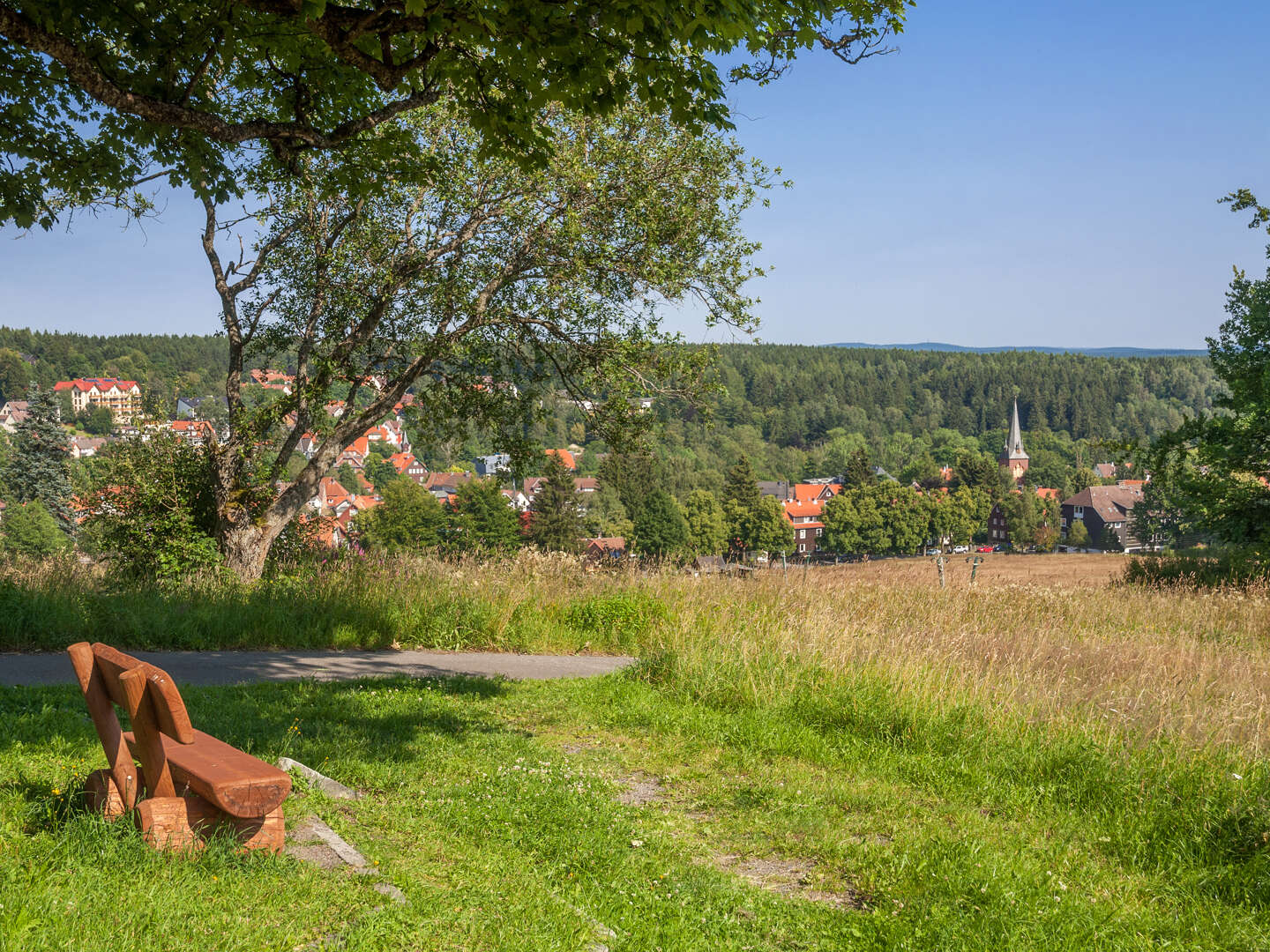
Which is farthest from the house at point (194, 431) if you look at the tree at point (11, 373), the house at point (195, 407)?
the tree at point (11, 373)

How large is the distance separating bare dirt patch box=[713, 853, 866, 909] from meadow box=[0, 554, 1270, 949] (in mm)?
18

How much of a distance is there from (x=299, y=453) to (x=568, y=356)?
5.59m

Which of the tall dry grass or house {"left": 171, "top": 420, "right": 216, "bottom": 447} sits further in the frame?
house {"left": 171, "top": 420, "right": 216, "bottom": 447}

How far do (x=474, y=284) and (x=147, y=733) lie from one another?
10664mm

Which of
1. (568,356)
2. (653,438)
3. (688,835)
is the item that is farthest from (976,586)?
(688,835)

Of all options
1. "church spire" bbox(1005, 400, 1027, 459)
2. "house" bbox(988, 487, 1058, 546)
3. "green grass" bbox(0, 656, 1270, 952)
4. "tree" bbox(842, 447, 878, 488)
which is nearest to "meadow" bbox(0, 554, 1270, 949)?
"green grass" bbox(0, 656, 1270, 952)

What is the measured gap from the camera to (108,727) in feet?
12.7

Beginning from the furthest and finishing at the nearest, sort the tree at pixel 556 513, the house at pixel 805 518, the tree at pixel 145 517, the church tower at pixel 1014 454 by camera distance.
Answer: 1. the church tower at pixel 1014 454
2. the house at pixel 805 518
3. the tree at pixel 556 513
4. the tree at pixel 145 517

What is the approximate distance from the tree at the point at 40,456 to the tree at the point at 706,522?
155 feet

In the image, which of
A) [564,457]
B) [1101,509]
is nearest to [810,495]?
[1101,509]

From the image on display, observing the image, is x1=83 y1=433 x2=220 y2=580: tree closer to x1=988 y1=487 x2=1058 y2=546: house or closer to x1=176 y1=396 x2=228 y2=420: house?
x1=176 y1=396 x2=228 y2=420: house

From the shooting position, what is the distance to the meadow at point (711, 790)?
3.53m

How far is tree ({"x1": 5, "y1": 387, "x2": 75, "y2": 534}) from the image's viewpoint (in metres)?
54.2

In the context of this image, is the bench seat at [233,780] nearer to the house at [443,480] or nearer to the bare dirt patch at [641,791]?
the bare dirt patch at [641,791]
